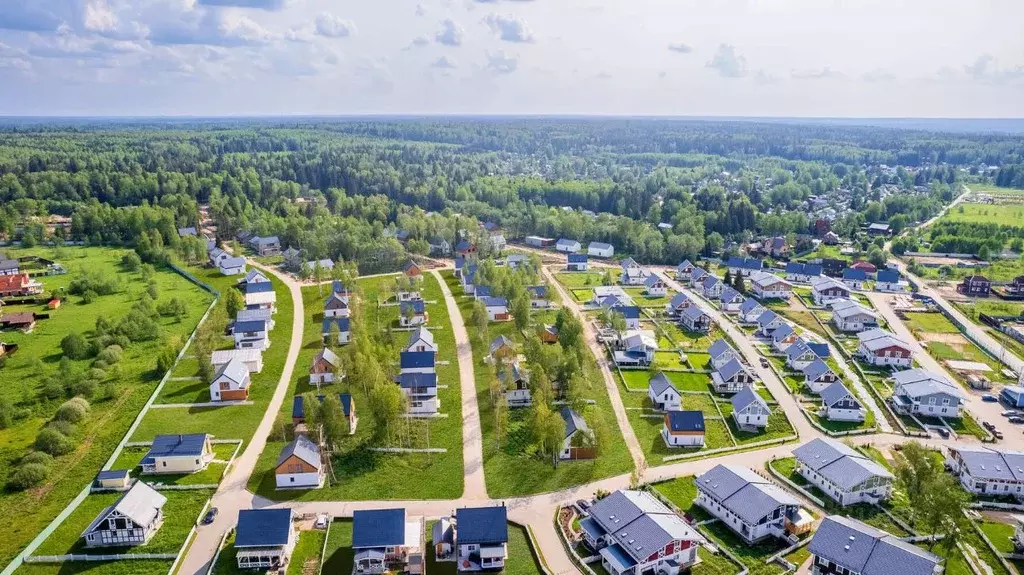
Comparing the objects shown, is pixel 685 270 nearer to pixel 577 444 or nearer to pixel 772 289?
pixel 772 289

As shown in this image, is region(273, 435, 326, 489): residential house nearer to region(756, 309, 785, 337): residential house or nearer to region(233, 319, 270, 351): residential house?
region(233, 319, 270, 351): residential house

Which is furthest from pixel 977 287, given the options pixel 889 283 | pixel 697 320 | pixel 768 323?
pixel 697 320

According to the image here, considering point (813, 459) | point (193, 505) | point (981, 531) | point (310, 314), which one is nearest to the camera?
point (981, 531)

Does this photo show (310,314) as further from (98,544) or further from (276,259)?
(98,544)

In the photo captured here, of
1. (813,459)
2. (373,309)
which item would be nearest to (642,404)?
(813,459)

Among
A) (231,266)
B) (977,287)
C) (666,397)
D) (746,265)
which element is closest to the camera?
(666,397)

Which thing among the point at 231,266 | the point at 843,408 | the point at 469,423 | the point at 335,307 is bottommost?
the point at 469,423

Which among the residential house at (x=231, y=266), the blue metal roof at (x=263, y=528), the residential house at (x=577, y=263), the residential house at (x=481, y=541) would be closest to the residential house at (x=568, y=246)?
the residential house at (x=577, y=263)
